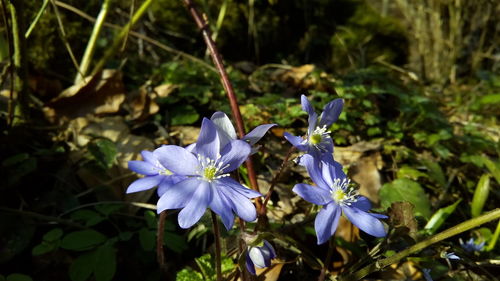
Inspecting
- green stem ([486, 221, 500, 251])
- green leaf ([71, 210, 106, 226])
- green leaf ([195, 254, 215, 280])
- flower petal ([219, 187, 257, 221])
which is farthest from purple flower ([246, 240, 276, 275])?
green stem ([486, 221, 500, 251])

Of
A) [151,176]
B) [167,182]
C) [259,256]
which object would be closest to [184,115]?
[151,176]

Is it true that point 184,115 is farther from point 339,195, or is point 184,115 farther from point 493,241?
point 493,241

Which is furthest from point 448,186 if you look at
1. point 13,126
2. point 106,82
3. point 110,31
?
point 110,31

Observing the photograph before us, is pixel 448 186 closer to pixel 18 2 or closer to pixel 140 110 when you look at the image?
pixel 140 110

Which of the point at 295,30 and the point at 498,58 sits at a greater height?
the point at 295,30

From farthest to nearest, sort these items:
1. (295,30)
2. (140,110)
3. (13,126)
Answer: (295,30) → (140,110) → (13,126)

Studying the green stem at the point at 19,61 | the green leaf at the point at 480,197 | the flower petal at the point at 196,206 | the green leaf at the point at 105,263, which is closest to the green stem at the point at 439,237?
the flower petal at the point at 196,206

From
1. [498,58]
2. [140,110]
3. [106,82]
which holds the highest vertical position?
[106,82]
